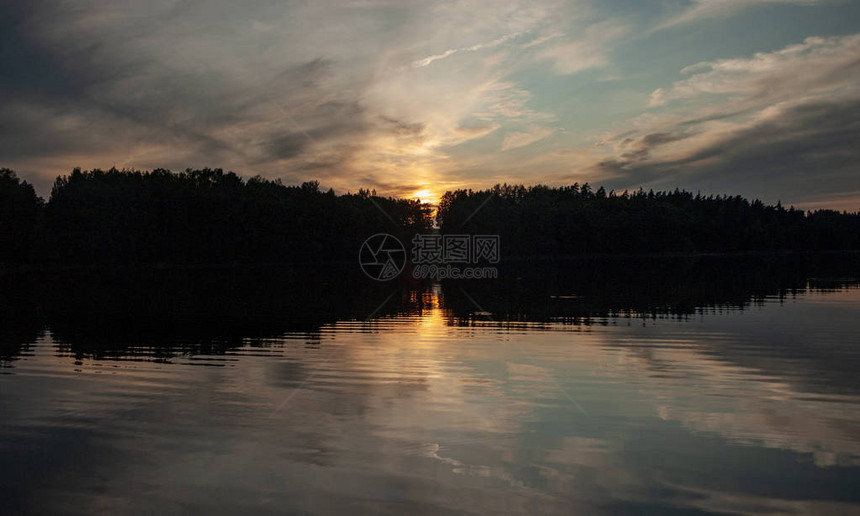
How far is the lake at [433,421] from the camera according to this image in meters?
9.34

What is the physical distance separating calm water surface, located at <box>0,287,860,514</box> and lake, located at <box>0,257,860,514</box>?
0.06 metres

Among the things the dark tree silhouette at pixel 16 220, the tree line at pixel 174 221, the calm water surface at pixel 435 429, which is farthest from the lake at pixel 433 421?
the tree line at pixel 174 221

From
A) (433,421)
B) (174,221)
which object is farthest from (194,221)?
(433,421)

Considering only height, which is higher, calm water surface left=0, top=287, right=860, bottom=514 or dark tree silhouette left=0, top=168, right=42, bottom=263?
dark tree silhouette left=0, top=168, right=42, bottom=263

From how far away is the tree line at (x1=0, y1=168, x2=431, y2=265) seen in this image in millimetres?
115625

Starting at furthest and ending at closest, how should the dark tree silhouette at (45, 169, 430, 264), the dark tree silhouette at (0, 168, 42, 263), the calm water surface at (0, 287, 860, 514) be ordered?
the dark tree silhouette at (45, 169, 430, 264), the dark tree silhouette at (0, 168, 42, 263), the calm water surface at (0, 287, 860, 514)

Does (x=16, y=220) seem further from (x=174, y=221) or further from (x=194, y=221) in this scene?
(x=194, y=221)

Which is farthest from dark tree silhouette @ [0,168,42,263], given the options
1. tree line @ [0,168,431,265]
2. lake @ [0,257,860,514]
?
lake @ [0,257,860,514]

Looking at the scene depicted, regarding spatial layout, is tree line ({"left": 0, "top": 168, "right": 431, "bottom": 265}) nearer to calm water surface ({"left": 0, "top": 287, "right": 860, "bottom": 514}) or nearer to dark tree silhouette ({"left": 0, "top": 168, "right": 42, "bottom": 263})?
dark tree silhouette ({"left": 0, "top": 168, "right": 42, "bottom": 263})

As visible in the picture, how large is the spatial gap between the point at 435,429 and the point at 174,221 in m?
133

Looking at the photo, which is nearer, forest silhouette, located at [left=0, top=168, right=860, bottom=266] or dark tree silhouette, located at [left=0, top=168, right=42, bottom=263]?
dark tree silhouette, located at [left=0, top=168, right=42, bottom=263]

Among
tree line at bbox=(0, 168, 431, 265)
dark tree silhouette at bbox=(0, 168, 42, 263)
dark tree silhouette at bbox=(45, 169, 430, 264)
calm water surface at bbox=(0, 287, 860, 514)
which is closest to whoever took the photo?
calm water surface at bbox=(0, 287, 860, 514)

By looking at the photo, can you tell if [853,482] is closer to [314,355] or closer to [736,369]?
[736,369]

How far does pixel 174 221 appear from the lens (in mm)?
132875
